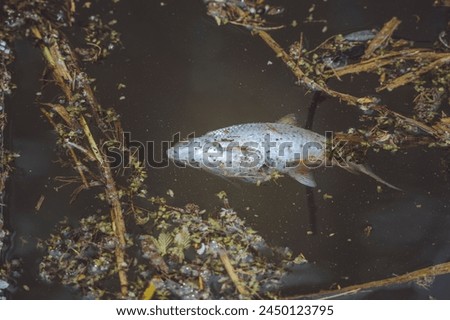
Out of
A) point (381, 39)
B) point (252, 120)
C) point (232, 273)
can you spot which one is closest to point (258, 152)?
point (252, 120)

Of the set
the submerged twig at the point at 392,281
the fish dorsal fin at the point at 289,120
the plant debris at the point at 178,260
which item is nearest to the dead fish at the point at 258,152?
the fish dorsal fin at the point at 289,120

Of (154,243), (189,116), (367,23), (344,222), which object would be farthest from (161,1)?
(344,222)

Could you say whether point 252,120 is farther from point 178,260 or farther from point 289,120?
point 178,260

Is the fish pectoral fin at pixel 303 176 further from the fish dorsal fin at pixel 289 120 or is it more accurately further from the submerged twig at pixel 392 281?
the submerged twig at pixel 392 281

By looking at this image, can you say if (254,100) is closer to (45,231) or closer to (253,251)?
(253,251)

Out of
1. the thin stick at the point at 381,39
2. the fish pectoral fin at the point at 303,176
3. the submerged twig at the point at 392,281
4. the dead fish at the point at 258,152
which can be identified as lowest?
the submerged twig at the point at 392,281

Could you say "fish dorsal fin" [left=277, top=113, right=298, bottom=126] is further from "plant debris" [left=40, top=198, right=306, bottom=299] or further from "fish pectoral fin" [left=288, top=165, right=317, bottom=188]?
"plant debris" [left=40, top=198, right=306, bottom=299]
